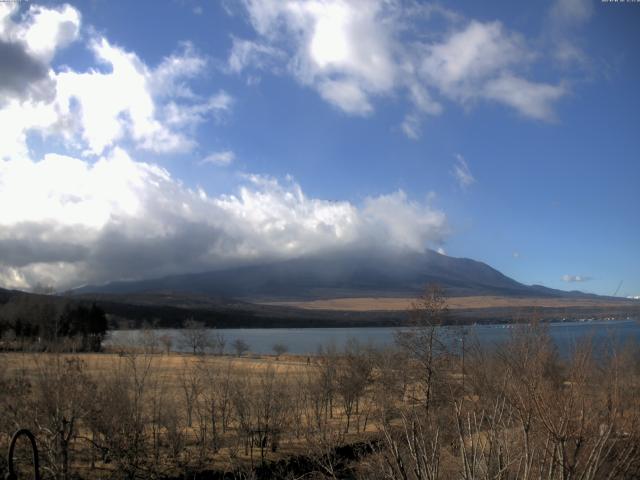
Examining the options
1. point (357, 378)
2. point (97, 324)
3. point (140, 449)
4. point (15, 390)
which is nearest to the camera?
point (15, 390)

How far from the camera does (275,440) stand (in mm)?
28453

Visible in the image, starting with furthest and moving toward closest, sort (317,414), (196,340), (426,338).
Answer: (196,340) < (426,338) < (317,414)

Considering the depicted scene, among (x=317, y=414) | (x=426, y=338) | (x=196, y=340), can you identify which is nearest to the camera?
(x=317, y=414)

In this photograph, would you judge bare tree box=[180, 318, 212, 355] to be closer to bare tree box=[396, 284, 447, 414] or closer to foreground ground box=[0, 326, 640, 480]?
foreground ground box=[0, 326, 640, 480]

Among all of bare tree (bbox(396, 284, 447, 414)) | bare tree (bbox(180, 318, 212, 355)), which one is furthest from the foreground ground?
bare tree (bbox(180, 318, 212, 355))

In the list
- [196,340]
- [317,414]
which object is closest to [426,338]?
[317,414]

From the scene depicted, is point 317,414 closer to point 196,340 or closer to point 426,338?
point 426,338

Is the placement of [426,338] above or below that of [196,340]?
above

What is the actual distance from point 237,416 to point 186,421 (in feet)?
15.5

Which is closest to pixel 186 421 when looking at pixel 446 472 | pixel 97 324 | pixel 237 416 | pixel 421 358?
pixel 237 416

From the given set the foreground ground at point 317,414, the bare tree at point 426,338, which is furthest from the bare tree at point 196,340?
the bare tree at point 426,338

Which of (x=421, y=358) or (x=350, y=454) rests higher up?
(x=421, y=358)

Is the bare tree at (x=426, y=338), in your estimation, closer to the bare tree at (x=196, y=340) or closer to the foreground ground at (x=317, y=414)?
the foreground ground at (x=317, y=414)

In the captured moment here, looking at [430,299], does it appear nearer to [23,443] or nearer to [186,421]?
[186,421]
